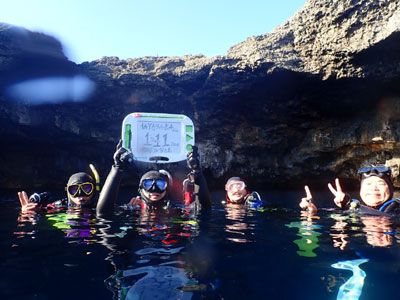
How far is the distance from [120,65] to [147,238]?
13.4m

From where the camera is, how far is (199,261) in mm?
2064

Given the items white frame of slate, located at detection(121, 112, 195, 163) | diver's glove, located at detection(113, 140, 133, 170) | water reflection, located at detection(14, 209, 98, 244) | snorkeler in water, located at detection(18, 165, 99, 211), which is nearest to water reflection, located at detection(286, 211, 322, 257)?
water reflection, located at detection(14, 209, 98, 244)

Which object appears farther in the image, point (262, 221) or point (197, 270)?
point (262, 221)

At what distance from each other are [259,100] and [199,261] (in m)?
12.8

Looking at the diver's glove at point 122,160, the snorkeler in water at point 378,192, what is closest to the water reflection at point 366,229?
the snorkeler in water at point 378,192

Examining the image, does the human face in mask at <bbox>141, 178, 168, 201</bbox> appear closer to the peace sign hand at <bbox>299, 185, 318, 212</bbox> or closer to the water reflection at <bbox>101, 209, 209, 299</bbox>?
the water reflection at <bbox>101, 209, 209, 299</bbox>

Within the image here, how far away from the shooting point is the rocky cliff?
1112 cm

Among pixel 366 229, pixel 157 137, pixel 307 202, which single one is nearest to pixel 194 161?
pixel 157 137

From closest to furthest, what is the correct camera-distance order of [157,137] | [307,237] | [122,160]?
[307,237], [122,160], [157,137]

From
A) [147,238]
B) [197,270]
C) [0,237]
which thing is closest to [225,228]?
[147,238]

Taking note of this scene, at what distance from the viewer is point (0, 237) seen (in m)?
2.98

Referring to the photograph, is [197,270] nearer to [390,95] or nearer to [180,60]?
[180,60]

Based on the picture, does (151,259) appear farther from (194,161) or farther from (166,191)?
(166,191)

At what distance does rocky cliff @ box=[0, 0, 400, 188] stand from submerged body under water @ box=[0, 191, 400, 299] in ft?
32.2
